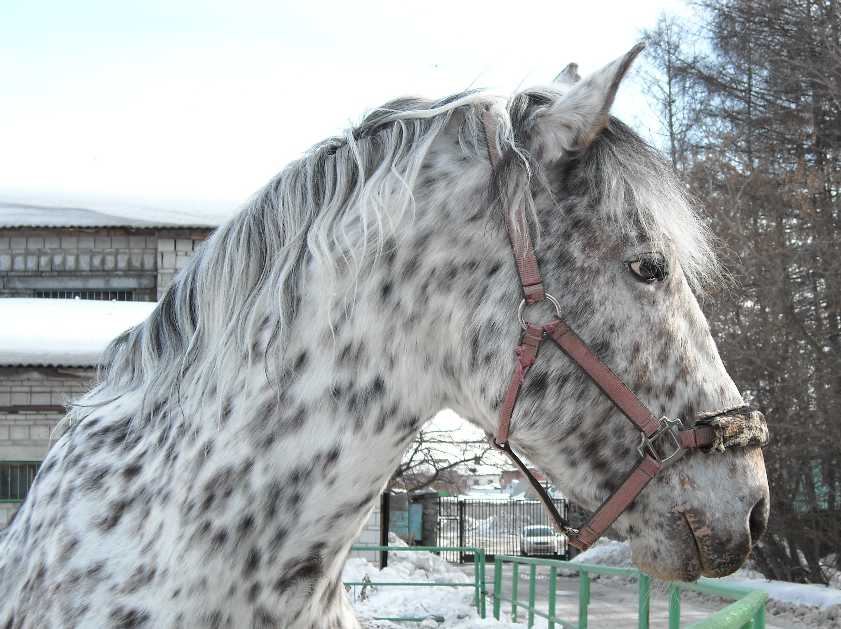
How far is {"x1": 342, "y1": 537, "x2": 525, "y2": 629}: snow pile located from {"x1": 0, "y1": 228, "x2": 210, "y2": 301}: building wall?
20.5ft

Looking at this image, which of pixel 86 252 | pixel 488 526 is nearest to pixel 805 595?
pixel 86 252

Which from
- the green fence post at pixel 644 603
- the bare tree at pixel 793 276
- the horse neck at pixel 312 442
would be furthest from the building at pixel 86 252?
the horse neck at pixel 312 442

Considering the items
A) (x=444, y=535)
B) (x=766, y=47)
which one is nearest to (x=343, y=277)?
(x=766, y=47)

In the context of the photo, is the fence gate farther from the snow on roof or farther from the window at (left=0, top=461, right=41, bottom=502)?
the snow on roof

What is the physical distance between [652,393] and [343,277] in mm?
661

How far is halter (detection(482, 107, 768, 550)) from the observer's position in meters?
1.69

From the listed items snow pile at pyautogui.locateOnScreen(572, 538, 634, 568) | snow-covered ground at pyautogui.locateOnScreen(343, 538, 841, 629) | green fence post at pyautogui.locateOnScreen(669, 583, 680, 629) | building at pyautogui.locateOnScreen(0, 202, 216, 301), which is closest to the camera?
green fence post at pyautogui.locateOnScreen(669, 583, 680, 629)

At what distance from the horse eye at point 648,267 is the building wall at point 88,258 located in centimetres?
1456

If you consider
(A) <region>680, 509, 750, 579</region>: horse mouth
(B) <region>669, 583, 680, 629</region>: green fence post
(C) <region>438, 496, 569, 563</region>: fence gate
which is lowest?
(C) <region>438, 496, 569, 563</region>: fence gate

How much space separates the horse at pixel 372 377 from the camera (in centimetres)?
167

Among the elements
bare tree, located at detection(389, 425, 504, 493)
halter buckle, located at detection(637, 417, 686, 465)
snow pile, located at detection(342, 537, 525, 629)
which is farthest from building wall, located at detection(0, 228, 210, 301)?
halter buckle, located at detection(637, 417, 686, 465)

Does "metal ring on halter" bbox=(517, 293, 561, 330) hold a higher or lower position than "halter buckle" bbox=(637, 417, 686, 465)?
higher

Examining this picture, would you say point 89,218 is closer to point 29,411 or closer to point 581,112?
point 29,411

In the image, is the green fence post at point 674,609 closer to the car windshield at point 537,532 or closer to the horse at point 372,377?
the horse at point 372,377
